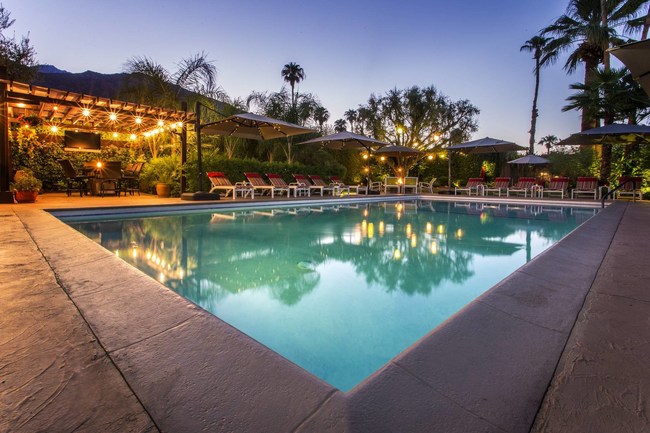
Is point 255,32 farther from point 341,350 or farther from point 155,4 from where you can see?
point 341,350

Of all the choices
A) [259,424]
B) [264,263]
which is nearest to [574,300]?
[259,424]

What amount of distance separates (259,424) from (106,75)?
89062 millimetres

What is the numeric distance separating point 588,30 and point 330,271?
17960 mm

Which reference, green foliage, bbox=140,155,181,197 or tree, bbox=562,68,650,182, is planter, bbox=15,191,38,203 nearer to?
green foliage, bbox=140,155,181,197

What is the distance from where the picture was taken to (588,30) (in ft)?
47.6

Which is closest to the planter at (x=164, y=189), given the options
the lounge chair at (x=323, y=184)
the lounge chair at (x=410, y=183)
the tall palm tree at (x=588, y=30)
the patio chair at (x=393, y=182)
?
the lounge chair at (x=323, y=184)

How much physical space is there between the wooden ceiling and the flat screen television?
358 mm

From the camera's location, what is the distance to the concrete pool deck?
98cm

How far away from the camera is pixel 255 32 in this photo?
17.8m

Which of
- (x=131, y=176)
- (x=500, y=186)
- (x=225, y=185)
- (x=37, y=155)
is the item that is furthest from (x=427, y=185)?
(x=37, y=155)

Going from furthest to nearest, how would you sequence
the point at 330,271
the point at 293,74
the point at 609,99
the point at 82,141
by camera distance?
the point at 293,74, the point at 609,99, the point at 82,141, the point at 330,271

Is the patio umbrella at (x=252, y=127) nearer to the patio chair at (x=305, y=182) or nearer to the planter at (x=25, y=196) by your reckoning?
the patio chair at (x=305, y=182)

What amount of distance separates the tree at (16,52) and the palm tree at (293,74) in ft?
82.8

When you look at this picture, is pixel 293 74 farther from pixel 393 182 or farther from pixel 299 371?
pixel 299 371
